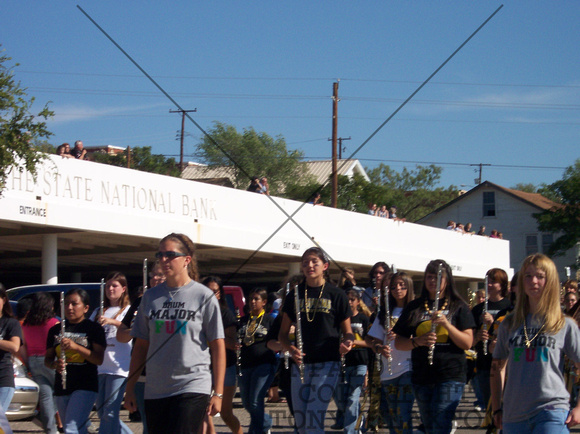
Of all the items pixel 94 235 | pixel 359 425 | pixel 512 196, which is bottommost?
pixel 359 425

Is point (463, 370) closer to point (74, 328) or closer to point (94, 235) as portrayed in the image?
point (74, 328)

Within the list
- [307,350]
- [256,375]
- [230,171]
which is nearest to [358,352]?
[256,375]

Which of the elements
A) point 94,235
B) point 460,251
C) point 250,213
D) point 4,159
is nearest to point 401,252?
point 460,251

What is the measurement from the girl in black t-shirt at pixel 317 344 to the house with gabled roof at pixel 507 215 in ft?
151

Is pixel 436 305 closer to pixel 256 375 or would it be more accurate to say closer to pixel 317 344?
pixel 317 344

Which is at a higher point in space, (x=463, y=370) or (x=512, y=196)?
(x=512, y=196)

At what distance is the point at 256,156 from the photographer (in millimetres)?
41688

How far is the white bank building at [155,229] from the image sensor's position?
1745 cm

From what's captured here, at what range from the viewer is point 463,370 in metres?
6.49

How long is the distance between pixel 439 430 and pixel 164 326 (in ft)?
7.49

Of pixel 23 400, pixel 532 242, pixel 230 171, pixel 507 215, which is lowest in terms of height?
pixel 23 400

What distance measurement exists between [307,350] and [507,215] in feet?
161

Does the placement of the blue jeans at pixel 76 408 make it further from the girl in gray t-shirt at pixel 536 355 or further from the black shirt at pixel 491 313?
the black shirt at pixel 491 313

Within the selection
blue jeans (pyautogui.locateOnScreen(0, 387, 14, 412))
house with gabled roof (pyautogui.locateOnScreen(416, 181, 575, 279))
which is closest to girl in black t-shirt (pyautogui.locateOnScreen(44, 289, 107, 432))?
blue jeans (pyautogui.locateOnScreen(0, 387, 14, 412))
